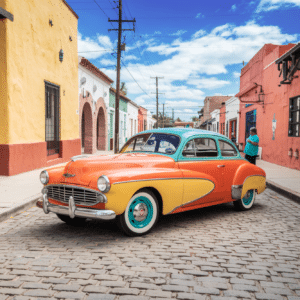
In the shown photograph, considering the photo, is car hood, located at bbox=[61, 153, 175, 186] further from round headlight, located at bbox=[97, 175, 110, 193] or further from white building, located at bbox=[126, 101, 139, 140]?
white building, located at bbox=[126, 101, 139, 140]

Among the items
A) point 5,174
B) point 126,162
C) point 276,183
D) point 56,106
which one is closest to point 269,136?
point 276,183

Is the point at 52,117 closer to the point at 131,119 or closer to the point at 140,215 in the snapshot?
the point at 140,215

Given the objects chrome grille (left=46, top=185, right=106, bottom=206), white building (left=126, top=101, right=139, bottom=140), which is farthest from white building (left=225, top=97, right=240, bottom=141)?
chrome grille (left=46, top=185, right=106, bottom=206)

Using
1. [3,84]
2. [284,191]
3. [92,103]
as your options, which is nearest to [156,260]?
[284,191]

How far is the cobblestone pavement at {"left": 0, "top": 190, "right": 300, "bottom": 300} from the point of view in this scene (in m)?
2.84

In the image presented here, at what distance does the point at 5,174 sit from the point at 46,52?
16.5 feet

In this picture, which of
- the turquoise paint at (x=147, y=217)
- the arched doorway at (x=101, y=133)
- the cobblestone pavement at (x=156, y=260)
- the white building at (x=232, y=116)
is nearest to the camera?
the cobblestone pavement at (x=156, y=260)

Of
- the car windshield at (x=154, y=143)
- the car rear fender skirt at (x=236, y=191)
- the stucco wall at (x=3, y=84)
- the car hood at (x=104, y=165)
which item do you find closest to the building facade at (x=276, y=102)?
the car rear fender skirt at (x=236, y=191)

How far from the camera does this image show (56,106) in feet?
44.3

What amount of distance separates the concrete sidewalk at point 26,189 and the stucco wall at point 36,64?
4.56ft

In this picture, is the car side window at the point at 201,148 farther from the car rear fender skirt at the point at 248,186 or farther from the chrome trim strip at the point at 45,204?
the chrome trim strip at the point at 45,204

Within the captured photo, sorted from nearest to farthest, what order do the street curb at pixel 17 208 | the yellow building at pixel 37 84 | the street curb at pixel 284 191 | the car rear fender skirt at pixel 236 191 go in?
the street curb at pixel 17 208 < the car rear fender skirt at pixel 236 191 < the street curb at pixel 284 191 < the yellow building at pixel 37 84

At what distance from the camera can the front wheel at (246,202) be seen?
5888mm

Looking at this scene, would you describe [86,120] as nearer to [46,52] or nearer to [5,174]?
[46,52]
